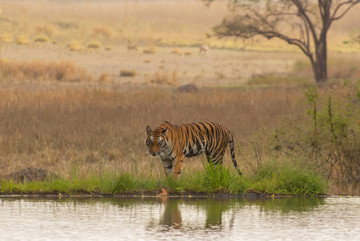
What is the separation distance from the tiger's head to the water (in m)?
0.77

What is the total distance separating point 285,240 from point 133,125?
13898 mm

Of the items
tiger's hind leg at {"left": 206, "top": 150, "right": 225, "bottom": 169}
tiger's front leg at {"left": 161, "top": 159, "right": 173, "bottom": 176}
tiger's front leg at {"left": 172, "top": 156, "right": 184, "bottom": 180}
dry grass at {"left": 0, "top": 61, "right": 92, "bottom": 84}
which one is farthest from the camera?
dry grass at {"left": 0, "top": 61, "right": 92, "bottom": 84}

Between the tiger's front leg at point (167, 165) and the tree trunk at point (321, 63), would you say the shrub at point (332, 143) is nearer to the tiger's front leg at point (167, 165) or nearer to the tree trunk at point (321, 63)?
the tiger's front leg at point (167, 165)

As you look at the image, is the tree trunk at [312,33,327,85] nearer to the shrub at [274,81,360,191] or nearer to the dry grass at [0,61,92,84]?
the dry grass at [0,61,92,84]

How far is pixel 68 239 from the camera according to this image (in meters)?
8.58

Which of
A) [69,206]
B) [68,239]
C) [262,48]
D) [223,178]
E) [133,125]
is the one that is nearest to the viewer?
[68,239]

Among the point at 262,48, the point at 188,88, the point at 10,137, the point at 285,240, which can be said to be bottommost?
the point at 285,240

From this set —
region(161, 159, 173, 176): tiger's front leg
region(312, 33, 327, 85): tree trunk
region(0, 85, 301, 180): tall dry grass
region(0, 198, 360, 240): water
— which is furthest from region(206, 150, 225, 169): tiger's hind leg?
region(312, 33, 327, 85): tree trunk

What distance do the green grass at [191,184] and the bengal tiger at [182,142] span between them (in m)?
0.24

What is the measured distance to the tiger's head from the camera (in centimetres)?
1127

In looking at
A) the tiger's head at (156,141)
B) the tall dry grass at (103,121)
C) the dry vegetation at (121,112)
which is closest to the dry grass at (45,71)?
the dry vegetation at (121,112)

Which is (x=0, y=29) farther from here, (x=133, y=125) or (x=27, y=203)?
(x=27, y=203)

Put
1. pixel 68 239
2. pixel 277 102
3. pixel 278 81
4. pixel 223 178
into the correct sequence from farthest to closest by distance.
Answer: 1. pixel 278 81
2. pixel 277 102
3. pixel 223 178
4. pixel 68 239

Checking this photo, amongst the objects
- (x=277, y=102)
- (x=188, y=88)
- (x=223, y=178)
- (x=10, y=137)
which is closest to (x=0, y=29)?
(x=188, y=88)
